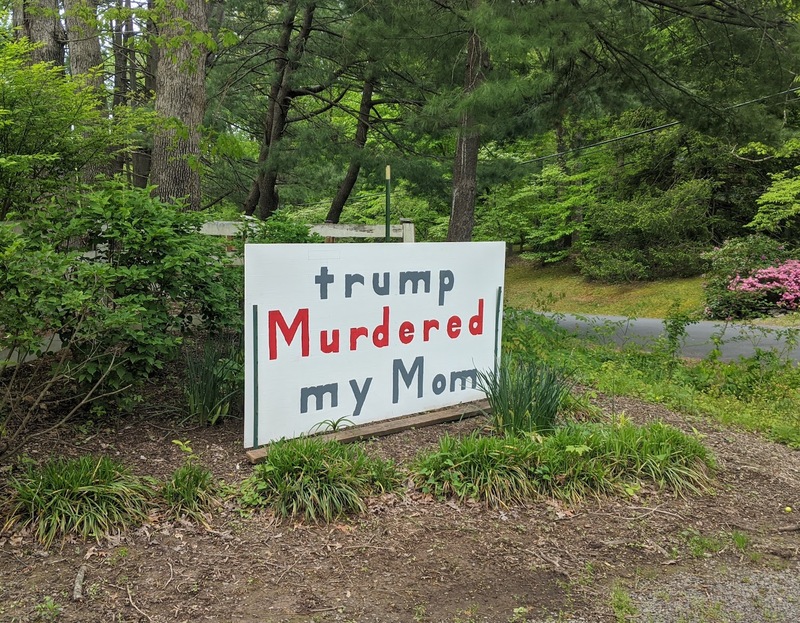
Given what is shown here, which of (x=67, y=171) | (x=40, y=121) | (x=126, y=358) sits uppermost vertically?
(x=40, y=121)

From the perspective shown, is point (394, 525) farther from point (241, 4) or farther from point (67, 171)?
point (241, 4)

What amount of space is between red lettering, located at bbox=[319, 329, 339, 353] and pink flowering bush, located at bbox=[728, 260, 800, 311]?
1307cm

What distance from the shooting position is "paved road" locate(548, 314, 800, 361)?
29.6ft

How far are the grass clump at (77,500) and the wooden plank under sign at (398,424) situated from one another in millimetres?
771

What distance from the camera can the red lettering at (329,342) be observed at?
13.6 feet

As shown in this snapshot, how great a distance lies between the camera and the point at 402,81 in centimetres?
1276

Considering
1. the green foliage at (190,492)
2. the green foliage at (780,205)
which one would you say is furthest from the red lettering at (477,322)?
the green foliage at (780,205)

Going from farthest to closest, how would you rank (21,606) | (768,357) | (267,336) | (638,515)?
(768,357) < (267,336) < (638,515) < (21,606)

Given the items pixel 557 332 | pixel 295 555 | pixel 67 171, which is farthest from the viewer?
pixel 557 332

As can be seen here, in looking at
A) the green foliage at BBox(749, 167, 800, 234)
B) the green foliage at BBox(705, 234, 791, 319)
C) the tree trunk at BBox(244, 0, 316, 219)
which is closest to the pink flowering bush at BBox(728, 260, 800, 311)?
the green foliage at BBox(705, 234, 791, 319)

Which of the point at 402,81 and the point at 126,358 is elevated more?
the point at 402,81

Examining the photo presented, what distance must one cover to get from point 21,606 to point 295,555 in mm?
1099

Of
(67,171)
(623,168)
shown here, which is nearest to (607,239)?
(623,168)

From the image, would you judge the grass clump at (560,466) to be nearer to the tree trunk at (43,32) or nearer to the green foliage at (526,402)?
the green foliage at (526,402)
